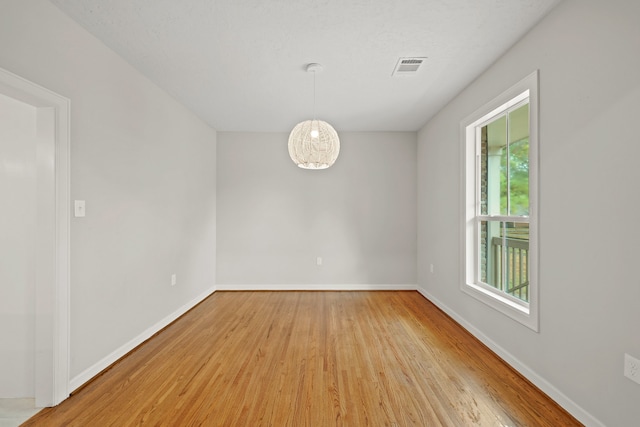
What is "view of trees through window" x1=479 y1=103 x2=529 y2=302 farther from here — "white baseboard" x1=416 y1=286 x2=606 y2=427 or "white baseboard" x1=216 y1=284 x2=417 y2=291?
"white baseboard" x1=216 y1=284 x2=417 y2=291

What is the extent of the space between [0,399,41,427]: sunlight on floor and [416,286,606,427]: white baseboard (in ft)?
10.5

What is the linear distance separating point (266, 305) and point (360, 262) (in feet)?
5.55

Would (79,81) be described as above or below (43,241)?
above

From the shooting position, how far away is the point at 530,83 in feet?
7.29

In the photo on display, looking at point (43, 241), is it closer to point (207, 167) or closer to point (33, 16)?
point (33, 16)

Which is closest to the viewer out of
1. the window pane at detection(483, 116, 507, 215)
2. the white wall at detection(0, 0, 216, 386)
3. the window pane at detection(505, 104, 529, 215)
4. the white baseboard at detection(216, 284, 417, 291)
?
the white wall at detection(0, 0, 216, 386)

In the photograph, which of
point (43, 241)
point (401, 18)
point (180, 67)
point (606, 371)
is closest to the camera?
point (606, 371)

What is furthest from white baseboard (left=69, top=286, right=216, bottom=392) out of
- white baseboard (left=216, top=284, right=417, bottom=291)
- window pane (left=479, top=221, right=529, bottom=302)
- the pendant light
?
window pane (left=479, top=221, right=529, bottom=302)

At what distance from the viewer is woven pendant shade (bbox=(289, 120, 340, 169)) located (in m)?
3.03

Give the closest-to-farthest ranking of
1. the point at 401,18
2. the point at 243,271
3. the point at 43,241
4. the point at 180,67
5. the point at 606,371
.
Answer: the point at 606,371, the point at 43,241, the point at 401,18, the point at 180,67, the point at 243,271

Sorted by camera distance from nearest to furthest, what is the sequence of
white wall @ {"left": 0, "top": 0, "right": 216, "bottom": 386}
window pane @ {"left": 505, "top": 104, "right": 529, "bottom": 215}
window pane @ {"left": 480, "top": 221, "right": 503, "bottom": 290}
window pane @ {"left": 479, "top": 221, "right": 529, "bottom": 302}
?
white wall @ {"left": 0, "top": 0, "right": 216, "bottom": 386}, window pane @ {"left": 505, "top": 104, "right": 529, "bottom": 215}, window pane @ {"left": 479, "top": 221, "right": 529, "bottom": 302}, window pane @ {"left": 480, "top": 221, "right": 503, "bottom": 290}

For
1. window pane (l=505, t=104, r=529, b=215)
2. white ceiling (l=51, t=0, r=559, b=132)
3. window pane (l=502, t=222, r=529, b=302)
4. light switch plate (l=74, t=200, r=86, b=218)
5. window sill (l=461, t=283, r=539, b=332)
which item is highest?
white ceiling (l=51, t=0, r=559, b=132)

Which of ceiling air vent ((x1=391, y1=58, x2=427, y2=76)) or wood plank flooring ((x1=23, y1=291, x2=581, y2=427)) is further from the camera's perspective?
ceiling air vent ((x1=391, y1=58, x2=427, y2=76))

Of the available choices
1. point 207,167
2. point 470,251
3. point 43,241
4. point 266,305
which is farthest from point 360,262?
point 43,241
